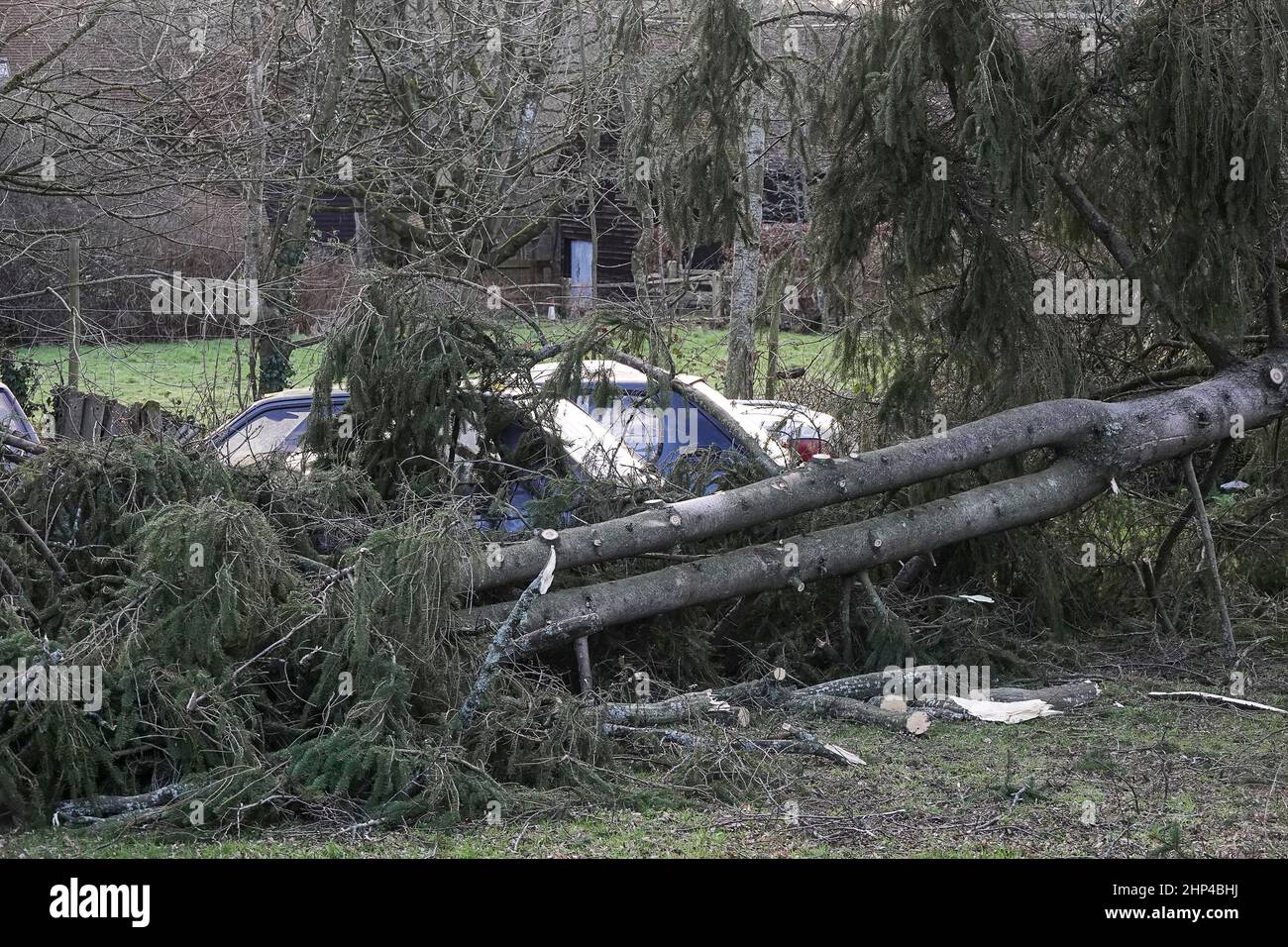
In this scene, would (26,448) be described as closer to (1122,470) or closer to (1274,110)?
(1122,470)

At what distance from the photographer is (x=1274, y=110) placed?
694 centimetres

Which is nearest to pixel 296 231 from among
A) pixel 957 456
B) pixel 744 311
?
pixel 744 311

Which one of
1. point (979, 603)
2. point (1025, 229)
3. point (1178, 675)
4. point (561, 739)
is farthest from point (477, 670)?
point (1025, 229)

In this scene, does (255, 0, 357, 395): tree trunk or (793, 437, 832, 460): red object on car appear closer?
(793, 437, 832, 460): red object on car

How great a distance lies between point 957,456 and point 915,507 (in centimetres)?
38

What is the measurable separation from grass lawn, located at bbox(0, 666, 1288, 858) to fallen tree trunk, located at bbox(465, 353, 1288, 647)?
94 cm

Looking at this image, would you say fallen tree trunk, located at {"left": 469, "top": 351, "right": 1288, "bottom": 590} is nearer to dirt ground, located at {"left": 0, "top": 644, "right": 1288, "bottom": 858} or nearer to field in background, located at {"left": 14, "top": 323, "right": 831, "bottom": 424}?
dirt ground, located at {"left": 0, "top": 644, "right": 1288, "bottom": 858}

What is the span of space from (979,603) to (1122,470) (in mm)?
1157

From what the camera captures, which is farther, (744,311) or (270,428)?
(744,311)

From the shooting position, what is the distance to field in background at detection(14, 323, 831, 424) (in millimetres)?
10117

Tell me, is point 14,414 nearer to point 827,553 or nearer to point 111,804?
point 111,804

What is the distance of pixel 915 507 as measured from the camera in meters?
7.61

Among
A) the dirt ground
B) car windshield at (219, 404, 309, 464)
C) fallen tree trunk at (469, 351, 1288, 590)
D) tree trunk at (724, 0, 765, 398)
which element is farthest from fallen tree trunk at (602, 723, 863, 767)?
tree trunk at (724, 0, 765, 398)

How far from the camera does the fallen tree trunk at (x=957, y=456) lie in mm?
6531
